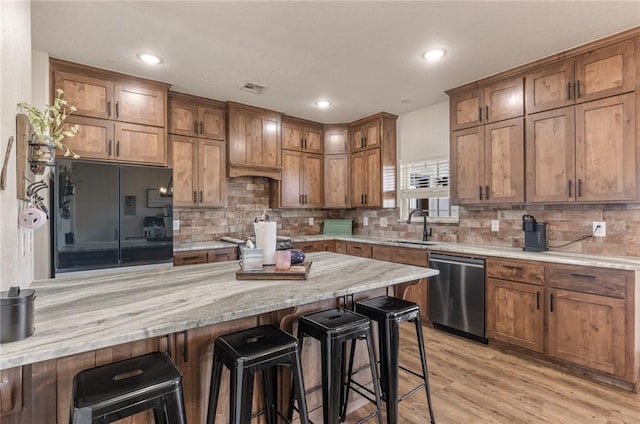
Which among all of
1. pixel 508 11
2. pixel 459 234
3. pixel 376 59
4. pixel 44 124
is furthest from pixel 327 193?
pixel 44 124

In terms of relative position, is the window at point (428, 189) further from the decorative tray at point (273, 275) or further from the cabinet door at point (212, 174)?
the decorative tray at point (273, 275)

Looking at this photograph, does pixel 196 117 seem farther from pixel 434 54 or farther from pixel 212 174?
pixel 434 54

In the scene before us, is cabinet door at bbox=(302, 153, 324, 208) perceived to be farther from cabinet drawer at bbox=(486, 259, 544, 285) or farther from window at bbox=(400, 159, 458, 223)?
cabinet drawer at bbox=(486, 259, 544, 285)

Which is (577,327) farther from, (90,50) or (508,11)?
(90,50)

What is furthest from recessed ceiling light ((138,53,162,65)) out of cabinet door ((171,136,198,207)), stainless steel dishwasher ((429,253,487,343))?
stainless steel dishwasher ((429,253,487,343))

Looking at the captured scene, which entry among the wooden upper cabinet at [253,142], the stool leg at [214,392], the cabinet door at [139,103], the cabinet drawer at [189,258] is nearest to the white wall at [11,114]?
the stool leg at [214,392]

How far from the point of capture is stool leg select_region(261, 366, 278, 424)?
1616 millimetres

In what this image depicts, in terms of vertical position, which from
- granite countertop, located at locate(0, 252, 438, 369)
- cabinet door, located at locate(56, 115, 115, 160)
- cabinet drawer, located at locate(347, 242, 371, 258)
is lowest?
cabinet drawer, located at locate(347, 242, 371, 258)

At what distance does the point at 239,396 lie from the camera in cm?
125

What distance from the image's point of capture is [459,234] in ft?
12.5

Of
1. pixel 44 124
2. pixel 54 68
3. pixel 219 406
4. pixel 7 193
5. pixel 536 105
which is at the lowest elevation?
pixel 219 406

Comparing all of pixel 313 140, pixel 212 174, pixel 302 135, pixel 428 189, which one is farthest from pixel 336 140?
pixel 212 174

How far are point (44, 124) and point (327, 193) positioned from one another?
3626 mm

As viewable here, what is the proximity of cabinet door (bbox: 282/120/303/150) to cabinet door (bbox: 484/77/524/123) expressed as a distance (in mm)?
2435
